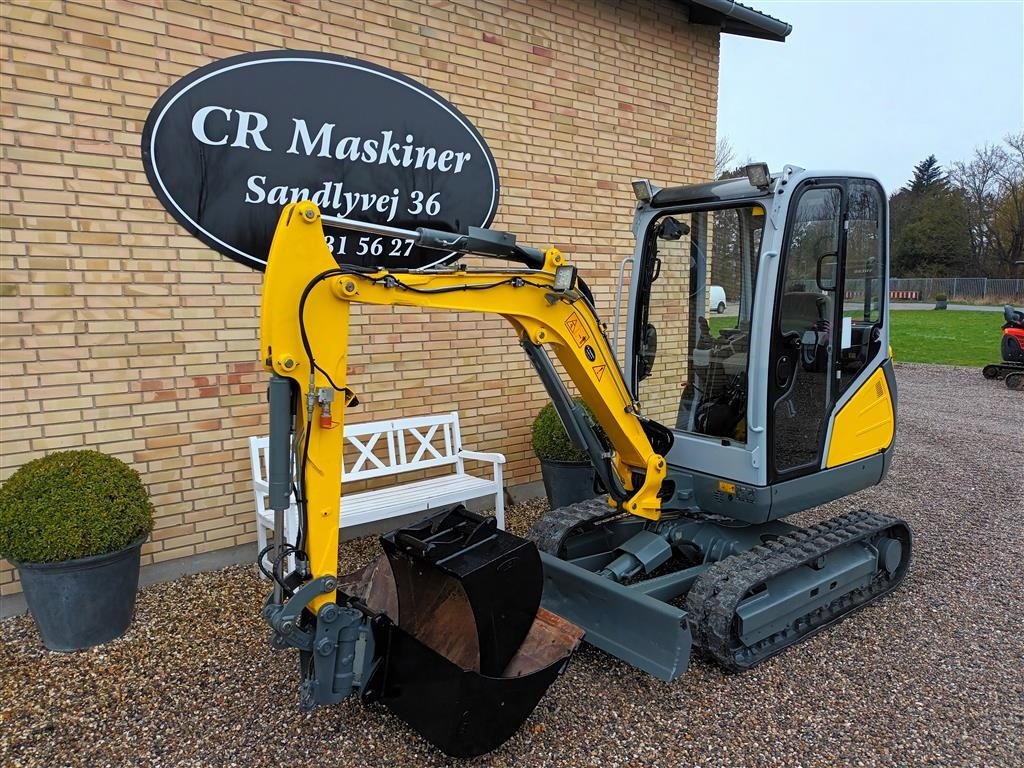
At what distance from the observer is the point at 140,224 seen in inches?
174

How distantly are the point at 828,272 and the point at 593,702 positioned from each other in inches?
98.9

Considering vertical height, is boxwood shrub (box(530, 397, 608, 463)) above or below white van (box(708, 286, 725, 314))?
below

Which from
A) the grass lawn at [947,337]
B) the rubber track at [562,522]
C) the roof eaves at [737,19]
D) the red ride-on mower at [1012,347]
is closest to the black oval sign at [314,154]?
the rubber track at [562,522]

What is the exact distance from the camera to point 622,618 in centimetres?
352

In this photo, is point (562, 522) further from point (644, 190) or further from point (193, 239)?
point (193, 239)

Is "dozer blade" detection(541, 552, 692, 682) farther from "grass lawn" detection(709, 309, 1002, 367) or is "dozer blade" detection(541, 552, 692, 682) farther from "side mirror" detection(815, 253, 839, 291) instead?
"grass lawn" detection(709, 309, 1002, 367)

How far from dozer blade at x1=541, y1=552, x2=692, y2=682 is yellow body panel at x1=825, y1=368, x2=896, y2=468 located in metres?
1.50

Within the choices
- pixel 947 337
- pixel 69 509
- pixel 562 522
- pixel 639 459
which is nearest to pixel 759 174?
pixel 639 459

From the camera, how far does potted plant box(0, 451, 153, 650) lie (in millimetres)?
3668

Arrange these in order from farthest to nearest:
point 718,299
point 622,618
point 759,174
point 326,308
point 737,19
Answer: point 737,19, point 718,299, point 759,174, point 622,618, point 326,308

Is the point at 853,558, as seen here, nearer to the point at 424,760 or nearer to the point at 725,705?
the point at 725,705

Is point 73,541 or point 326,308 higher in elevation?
point 326,308

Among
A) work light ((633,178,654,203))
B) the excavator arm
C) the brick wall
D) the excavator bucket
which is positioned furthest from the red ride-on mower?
the excavator bucket

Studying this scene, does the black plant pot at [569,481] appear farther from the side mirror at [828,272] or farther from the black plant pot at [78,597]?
the black plant pot at [78,597]
